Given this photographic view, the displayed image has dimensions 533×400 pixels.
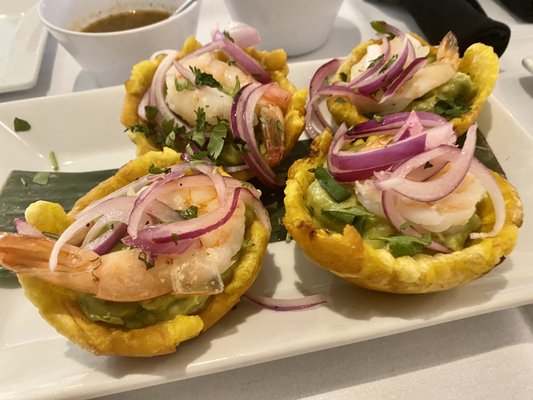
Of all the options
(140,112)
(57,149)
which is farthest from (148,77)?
(57,149)

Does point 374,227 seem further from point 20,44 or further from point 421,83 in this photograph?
point 20,44

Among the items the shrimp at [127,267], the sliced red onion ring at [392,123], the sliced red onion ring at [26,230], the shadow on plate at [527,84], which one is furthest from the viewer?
the shadow on plate at [527,84]

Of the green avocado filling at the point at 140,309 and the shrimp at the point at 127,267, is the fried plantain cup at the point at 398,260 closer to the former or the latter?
A: the shrimp at the point at 127,267

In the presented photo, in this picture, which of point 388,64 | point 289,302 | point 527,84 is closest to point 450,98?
point 388,64

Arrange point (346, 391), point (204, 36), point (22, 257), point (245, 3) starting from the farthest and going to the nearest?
point (204, 36) < point (245, 3) < point (346, 391) < point (22, 257)

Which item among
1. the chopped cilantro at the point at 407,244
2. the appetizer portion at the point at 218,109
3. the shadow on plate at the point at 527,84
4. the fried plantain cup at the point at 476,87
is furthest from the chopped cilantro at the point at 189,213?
the shadow on plate at the point at 527,84

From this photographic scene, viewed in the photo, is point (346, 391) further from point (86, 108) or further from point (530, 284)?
point (86, 108)

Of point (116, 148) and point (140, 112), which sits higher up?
point (140, 112)
